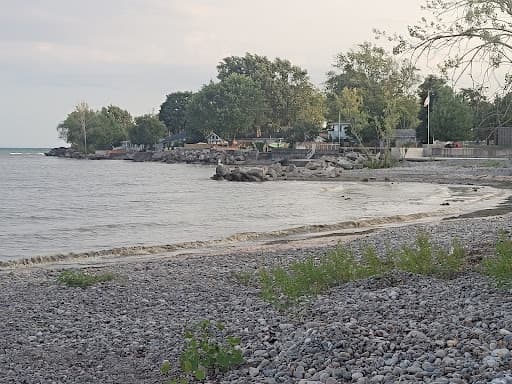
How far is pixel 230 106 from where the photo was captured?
4692 inches

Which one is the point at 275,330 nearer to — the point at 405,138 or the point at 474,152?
the point at 474,152

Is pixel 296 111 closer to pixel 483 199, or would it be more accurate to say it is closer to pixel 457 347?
pixel 483 199

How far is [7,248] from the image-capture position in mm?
21188

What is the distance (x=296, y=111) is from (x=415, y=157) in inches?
2048

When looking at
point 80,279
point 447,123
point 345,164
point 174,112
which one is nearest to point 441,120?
point 447,123

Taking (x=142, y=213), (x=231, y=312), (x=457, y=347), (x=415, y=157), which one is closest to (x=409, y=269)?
(x=231, y=312)

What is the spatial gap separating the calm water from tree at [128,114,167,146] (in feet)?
325

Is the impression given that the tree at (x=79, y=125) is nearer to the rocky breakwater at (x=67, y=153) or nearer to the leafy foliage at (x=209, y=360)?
the rocky breakwater at (x=67, y=153)

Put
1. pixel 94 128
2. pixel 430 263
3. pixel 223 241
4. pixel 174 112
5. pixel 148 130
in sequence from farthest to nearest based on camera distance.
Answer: pixel 94 128, pixel 174 112, pixel 148 130, pixel 223 241, pixel 430 263

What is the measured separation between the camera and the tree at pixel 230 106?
11938 centimetres

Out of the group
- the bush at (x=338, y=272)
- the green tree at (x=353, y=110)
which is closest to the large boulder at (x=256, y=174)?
the green tree at (x=353, y=110)

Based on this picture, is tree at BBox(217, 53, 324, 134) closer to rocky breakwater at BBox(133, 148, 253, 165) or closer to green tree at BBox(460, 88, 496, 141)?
rocky breakwater at BBox(133, 148, 253, 165)

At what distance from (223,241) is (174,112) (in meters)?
143

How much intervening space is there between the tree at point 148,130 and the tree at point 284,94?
1036 inches
